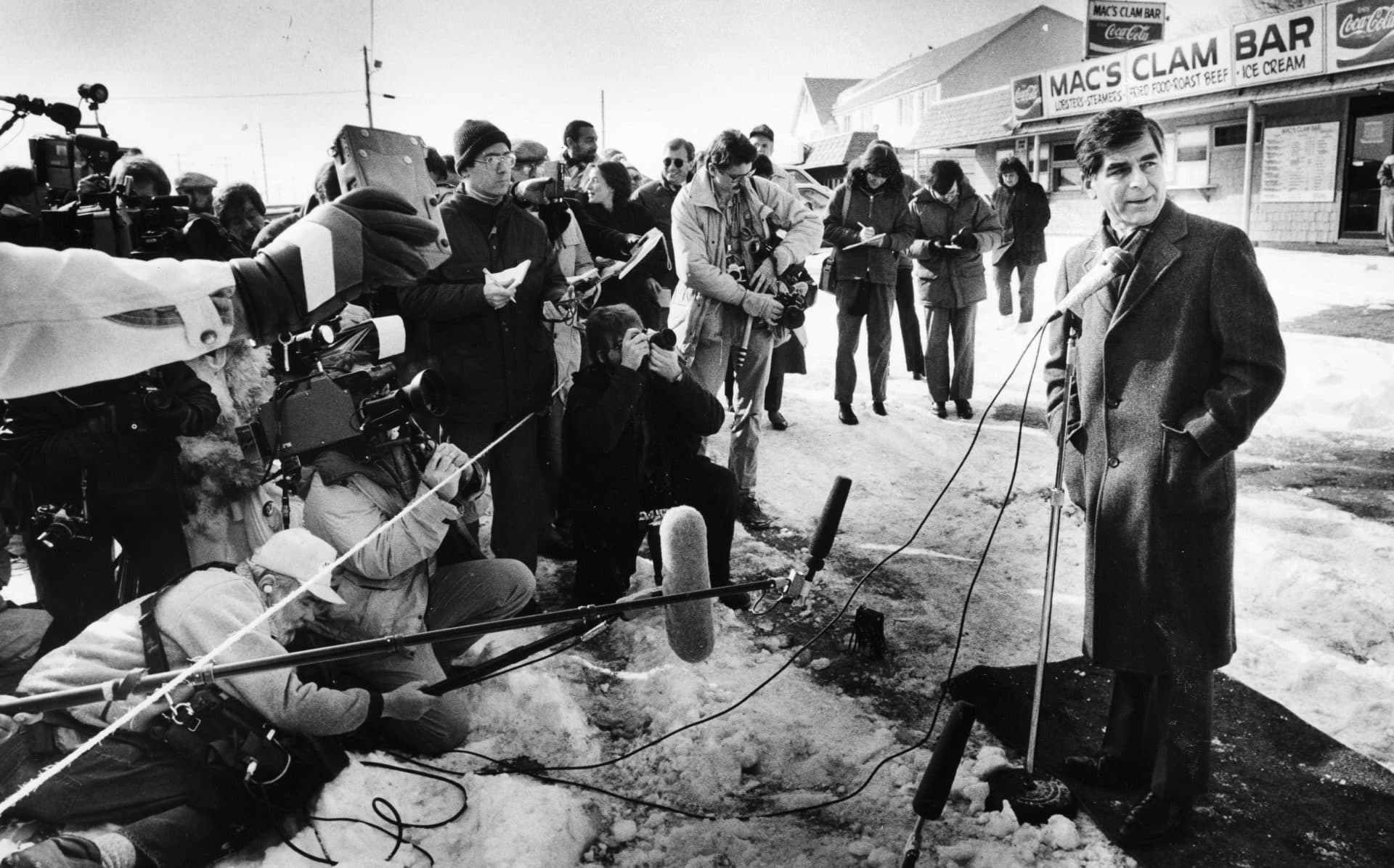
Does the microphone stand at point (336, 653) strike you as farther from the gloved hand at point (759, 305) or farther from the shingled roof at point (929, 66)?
the shingled roof at point (929, 66)

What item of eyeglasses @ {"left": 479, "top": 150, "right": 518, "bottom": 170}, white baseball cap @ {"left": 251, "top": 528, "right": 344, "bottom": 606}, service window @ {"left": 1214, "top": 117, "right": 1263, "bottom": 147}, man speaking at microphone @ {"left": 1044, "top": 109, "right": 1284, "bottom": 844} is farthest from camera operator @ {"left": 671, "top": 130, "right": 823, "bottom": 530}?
service window @ {"left": 1214, "top": 117, "right": 1263, "bottom": 147}

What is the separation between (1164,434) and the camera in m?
2.58

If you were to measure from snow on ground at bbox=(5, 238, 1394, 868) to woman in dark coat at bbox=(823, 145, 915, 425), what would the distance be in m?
1.09

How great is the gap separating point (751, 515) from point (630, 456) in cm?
123

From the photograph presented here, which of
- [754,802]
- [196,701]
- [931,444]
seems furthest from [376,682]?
[931,444]

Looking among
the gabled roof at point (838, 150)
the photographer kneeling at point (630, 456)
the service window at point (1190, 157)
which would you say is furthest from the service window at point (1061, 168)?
the photographer kneeling at point (630, 456)

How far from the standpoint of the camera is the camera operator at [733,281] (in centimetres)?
507

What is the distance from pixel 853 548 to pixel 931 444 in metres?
1.81

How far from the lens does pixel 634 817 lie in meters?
2.80

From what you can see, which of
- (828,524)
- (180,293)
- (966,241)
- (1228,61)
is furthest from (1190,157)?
(180,293)

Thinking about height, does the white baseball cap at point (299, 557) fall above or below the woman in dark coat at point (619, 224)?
below

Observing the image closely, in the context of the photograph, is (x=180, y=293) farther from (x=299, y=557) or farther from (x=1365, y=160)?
(x=1365, y=160)

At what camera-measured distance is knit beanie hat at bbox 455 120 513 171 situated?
4.11 m

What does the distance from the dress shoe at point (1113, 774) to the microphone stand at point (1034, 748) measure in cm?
10
